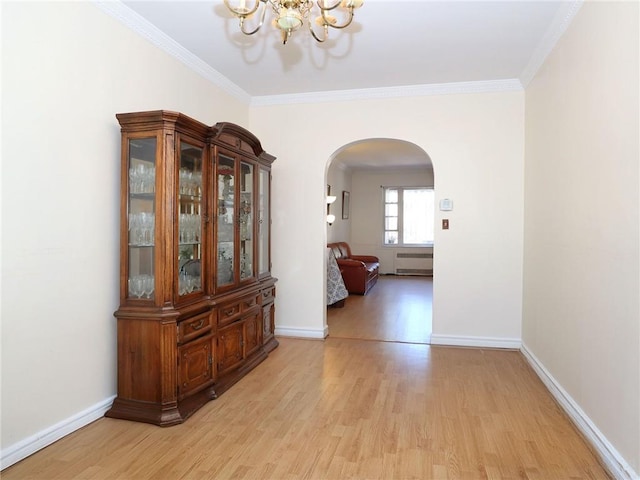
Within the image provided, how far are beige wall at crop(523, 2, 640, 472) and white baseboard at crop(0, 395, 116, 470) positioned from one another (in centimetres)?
302

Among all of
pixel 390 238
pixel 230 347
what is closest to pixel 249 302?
pixel 230 347

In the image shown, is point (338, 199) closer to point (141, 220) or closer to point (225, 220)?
point (225, 220)

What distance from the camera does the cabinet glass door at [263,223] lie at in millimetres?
4258

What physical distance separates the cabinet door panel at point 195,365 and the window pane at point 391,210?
27.5ft

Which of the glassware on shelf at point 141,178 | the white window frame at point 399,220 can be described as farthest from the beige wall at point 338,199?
the glassware on shelf at point 141,178

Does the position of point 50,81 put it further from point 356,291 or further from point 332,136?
point 356,291

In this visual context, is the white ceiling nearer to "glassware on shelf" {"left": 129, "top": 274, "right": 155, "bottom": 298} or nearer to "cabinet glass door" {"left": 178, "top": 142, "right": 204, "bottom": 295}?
"cabinet glass door" {"left": 178, "top": 142, "right": 204, "bottom": 295}

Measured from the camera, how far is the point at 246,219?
3.97 metres

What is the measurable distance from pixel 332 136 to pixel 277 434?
10.6 ft

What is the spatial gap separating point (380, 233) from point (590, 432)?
28.4 ft

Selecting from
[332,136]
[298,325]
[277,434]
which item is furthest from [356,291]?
[277,434]

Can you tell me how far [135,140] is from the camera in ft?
9.53

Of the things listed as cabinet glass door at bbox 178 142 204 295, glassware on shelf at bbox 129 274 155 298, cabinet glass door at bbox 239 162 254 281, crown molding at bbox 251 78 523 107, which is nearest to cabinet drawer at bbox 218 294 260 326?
cabinet glass door at bbox 239 162 254 281

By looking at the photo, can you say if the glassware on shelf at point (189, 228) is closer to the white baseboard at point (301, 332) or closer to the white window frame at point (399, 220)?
the white baseboard at point (301, 332)
